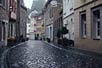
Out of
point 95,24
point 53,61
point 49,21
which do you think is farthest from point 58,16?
point 53,61

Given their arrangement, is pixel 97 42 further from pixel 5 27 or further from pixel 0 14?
pixel 5 27

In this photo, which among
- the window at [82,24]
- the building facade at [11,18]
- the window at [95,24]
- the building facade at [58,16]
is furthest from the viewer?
the building facade at [58,16]

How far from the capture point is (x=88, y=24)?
23.3 m

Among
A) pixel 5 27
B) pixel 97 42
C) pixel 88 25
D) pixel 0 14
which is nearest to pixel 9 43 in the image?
pixel 5 27

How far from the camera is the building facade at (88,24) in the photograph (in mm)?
20691

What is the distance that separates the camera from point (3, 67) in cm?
1094

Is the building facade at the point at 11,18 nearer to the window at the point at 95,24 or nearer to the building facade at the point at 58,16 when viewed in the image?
the building facade at the point at 58,16

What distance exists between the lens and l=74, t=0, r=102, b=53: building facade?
2069cm

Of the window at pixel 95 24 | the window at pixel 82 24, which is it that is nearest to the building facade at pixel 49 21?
the window at pixel 82 24

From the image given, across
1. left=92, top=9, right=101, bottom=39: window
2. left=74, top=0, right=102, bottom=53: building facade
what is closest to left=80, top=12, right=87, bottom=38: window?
left=74, top=0, right=102, bottom=53: building facade

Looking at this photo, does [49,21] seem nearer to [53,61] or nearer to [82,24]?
[82,24]

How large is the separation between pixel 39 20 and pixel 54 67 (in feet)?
336

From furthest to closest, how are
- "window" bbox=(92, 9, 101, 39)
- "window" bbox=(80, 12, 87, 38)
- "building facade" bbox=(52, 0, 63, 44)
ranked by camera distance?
"building facade" bbox=(52, 0, 63, 44) → "window" bbox=(80, 12, 87, 38) → "window" bbox=(92, 9, 101, 39)

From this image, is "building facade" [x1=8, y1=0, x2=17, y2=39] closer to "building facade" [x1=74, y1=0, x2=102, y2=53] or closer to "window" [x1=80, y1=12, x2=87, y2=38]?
"building facade" [x1=74, y1=0, x2=102, y2=53]
